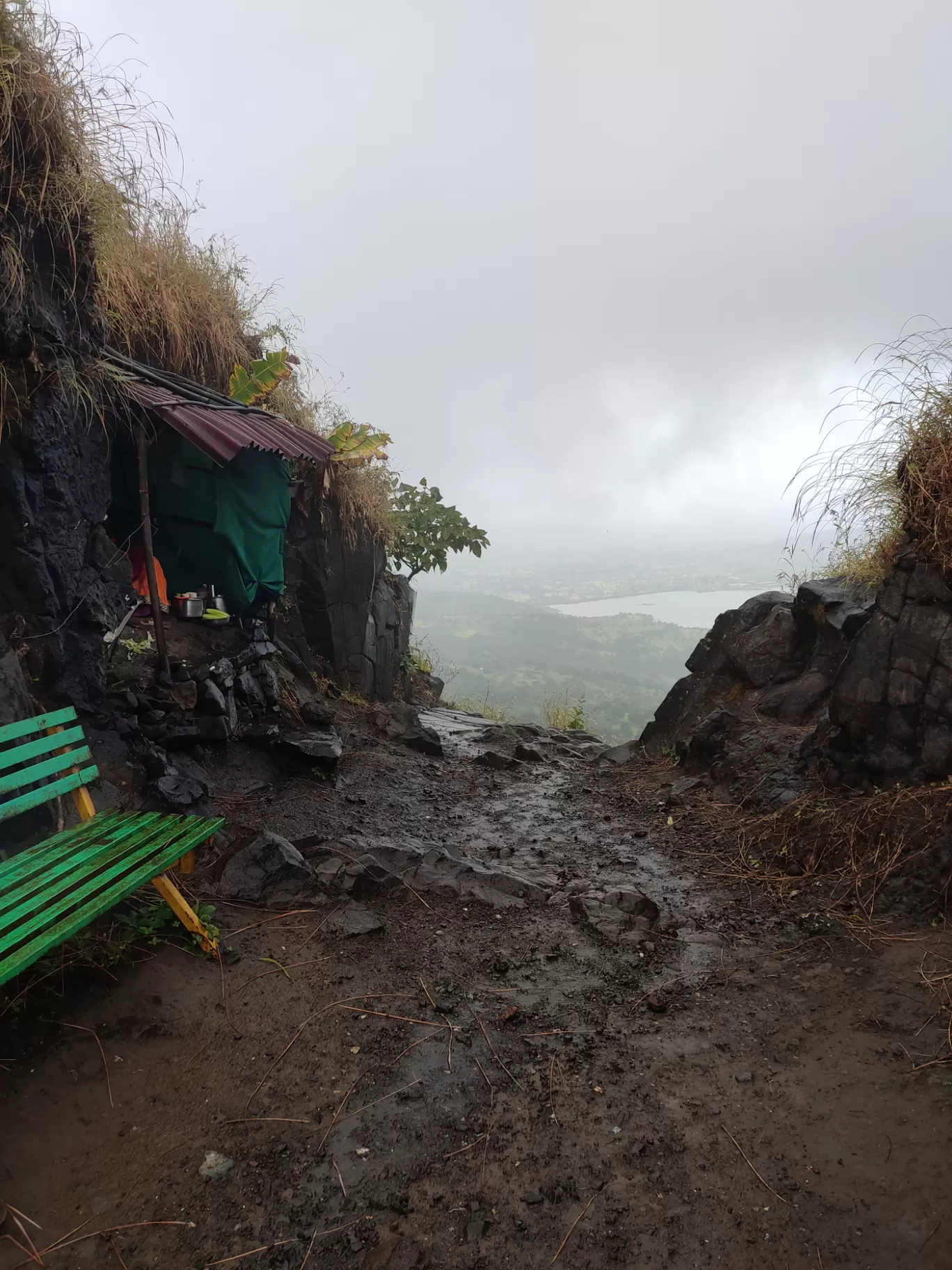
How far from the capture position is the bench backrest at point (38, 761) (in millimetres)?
2871

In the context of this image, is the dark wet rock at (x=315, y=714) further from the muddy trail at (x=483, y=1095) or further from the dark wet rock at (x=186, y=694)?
the muddy trail at (x=483, y=1095)

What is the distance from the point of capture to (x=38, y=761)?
3426mm

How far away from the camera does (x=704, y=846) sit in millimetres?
4844

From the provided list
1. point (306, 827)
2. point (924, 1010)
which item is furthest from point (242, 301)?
point (924, 1010)

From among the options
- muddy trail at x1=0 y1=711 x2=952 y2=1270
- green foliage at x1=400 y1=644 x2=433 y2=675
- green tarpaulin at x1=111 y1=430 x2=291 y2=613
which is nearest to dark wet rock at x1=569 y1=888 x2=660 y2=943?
muddy trail at x1=0 y1=711 x2=952 y2=1270

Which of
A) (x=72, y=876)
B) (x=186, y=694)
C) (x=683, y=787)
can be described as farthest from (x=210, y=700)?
(x=683, y=787)

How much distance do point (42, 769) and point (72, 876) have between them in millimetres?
689

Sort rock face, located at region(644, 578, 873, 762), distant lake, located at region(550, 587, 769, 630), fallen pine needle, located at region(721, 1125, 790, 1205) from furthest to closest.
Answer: distant lake, located at region(550, 587, 769, 630) → rock face, located at region(644, 578, 873, 762) → fallen pine needle, located at region(721, 1125, 790, 1205)

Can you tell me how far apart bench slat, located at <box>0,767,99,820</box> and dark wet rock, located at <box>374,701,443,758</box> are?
4.91 m

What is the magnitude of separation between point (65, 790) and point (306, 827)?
6.87 feet

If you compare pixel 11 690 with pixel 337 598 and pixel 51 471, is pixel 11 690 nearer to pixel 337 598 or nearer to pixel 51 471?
pixel 51 471

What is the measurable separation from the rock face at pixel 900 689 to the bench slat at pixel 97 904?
3.86 meters

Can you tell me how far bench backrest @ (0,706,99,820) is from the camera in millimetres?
2871

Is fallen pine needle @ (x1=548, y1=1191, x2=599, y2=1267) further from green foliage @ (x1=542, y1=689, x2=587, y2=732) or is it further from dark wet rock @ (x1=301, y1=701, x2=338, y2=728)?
green foliage @ (x1=542, y1=689, x2=587, y2=732)
